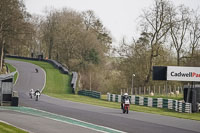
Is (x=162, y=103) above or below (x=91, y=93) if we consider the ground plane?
below

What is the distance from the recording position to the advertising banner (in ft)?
126

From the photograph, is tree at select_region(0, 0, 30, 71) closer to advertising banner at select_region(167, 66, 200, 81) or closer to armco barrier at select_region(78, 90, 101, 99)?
armco barrier at select_region(78, 90, 101, 99)

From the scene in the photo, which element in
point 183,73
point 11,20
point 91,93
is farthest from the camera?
point 11,20

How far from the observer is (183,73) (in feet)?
127

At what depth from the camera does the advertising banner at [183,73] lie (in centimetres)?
3828

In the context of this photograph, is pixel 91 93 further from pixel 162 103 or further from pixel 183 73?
pixel 183 73

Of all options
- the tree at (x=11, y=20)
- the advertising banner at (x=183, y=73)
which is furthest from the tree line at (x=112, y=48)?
the advertising banner at (x=183, y=73)

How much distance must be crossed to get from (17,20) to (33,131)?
1753 inches

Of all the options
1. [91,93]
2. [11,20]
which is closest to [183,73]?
[91,93]

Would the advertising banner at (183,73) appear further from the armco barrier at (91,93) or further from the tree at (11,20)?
the tree at (11,20)

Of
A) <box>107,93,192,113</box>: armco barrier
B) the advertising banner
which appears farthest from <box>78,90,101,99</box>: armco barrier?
the advertising banner

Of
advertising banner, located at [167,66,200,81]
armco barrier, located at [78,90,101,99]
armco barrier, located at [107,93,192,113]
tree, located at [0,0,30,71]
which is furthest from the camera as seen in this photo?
tree, located at [0,0,30,71]

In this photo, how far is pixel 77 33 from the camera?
298ft

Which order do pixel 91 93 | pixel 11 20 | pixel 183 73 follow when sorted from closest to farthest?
pixel 183 73, pixel 91 93, pixel 11 20
